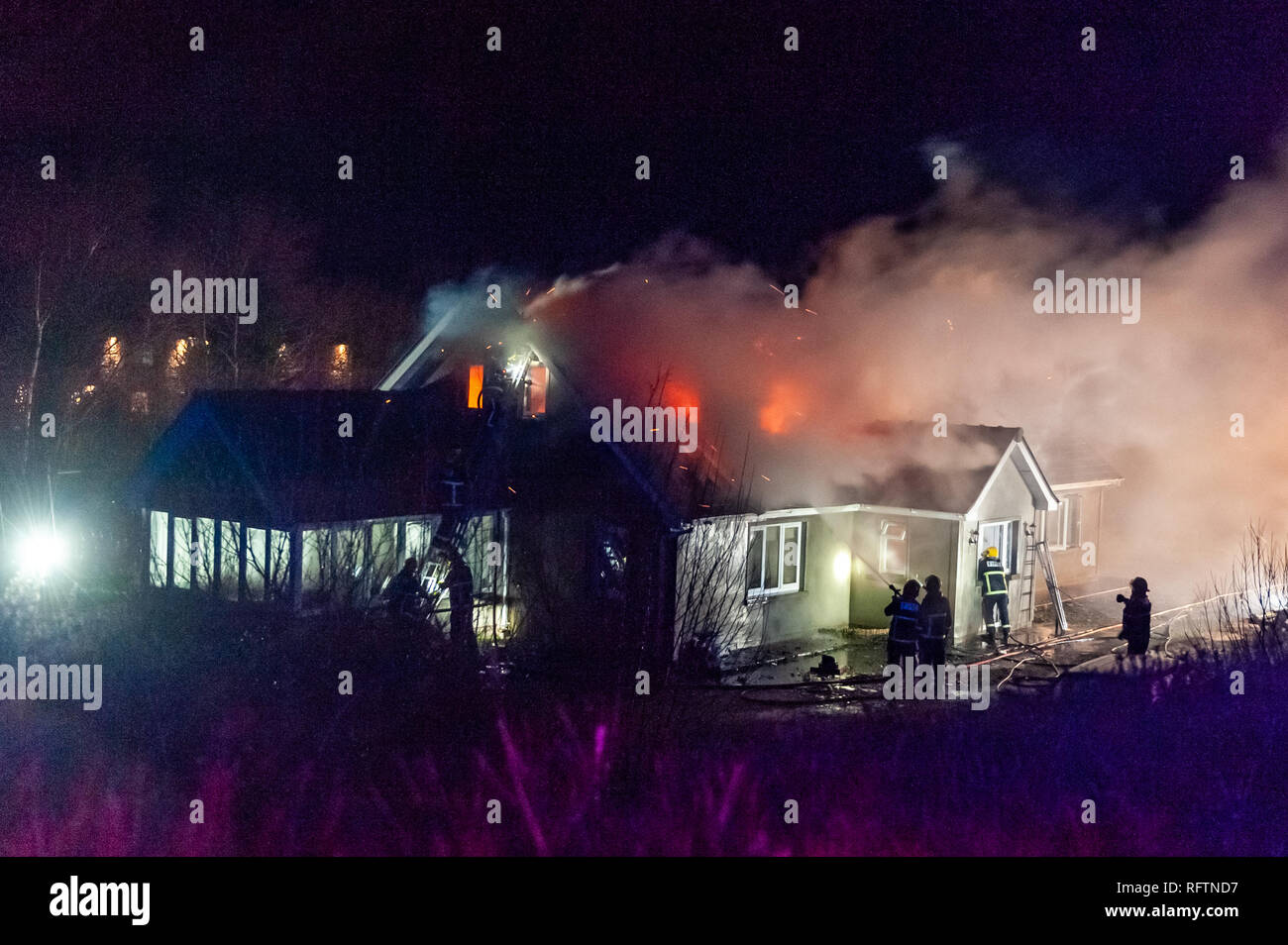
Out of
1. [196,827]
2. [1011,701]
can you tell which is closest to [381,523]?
[196,827]

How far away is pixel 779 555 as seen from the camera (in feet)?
61.8

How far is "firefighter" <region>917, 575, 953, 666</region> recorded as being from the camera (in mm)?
15430

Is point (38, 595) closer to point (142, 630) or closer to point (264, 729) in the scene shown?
point (142, 630)

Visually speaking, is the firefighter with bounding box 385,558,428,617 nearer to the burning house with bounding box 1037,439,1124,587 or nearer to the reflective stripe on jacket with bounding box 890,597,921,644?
the reflective stripe on jacket with bounding box 890,597,921,644

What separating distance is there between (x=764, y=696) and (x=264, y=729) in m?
6.64

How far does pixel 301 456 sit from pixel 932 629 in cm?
1108

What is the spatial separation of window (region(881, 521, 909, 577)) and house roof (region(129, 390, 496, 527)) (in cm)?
794

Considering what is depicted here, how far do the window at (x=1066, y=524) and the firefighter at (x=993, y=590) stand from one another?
26.4 feet

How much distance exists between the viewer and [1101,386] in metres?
28.2

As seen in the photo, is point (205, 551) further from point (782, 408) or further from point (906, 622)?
point (906, 622)

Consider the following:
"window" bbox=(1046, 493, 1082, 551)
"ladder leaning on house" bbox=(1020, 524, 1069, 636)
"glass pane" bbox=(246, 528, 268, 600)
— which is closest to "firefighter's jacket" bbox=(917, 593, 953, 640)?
"ladder leaning on house" bbox=(1020, 524, 1069, 636)

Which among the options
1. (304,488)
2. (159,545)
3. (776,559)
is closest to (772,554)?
(776,559)

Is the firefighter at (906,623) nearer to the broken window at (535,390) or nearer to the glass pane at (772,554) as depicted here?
the glass pane at (772,554)

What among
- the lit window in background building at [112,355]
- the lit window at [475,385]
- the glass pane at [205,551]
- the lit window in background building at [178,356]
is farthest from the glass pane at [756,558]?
the lit window in background building at [178,356]
